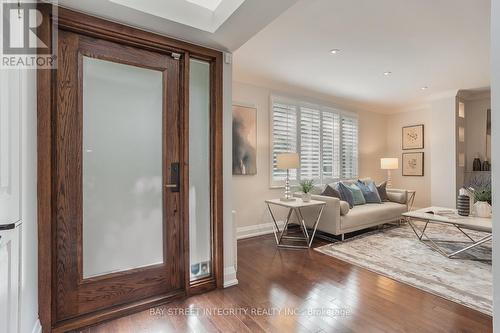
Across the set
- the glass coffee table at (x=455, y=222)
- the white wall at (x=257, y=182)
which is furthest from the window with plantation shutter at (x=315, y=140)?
the glass coffee table at (x=455, y=222)

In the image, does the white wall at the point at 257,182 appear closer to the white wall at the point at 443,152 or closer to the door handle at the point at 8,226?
the white wall at the point at 443,152

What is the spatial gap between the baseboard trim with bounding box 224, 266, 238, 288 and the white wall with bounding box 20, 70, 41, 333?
1406 mm

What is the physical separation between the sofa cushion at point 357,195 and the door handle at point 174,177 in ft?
10.8

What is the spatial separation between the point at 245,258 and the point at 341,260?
3.82 feet

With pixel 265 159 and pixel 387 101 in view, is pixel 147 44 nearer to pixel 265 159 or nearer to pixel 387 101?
pixel 265 159

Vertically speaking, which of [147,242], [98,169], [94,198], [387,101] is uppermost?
[387,101]

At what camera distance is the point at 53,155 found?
70.7 inches

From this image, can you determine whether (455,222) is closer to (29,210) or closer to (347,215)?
(347,215)

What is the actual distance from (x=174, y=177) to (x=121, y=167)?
43 centimetres

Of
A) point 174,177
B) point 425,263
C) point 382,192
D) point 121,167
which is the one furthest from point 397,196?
point 121,167

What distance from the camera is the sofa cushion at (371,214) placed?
151 inches

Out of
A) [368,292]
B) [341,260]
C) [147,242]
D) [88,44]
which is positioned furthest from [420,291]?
[88,44]

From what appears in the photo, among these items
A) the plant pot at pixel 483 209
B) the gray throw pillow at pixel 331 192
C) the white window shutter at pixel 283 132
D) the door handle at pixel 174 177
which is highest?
the white window shutter at pixel 283 132

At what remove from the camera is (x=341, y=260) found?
121 inches
